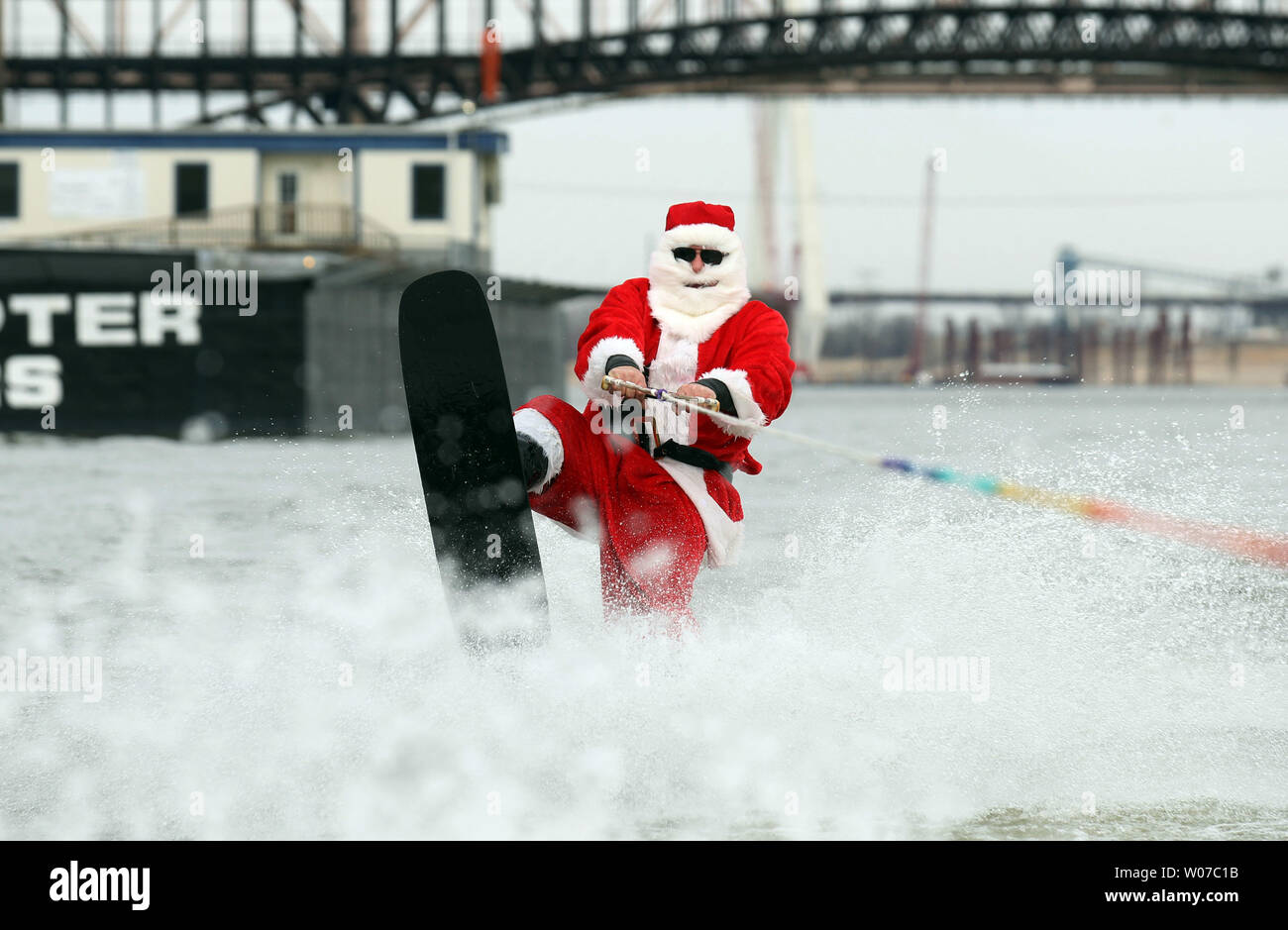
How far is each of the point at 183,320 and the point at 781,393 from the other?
1984 centimetres

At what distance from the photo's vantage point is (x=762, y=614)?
5.12 meters

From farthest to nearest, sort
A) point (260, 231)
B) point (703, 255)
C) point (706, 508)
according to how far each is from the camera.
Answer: point (260, 231), point (703, 255), point (706, 508)

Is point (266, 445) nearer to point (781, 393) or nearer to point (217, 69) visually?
point (781, 393)

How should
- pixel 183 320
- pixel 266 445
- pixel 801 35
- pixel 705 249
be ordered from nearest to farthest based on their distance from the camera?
pixel 705 249, pixel 266 445, pixel 183 320, pixel 801 35

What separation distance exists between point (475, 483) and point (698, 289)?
96 cm

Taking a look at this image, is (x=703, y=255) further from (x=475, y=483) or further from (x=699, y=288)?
(x=475, y=483)

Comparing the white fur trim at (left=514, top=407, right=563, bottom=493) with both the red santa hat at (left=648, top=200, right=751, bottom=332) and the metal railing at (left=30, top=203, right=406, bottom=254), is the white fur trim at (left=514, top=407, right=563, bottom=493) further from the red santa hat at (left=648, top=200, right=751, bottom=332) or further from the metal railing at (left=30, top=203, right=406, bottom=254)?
the metal railing at (left=30, top=203, right=406, bottom=254)

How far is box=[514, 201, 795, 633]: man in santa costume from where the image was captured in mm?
4570

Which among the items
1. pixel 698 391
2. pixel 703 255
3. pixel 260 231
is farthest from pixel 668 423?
pixel 260 231

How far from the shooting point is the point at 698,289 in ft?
15.7

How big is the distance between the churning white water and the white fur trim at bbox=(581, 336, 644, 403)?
734mm

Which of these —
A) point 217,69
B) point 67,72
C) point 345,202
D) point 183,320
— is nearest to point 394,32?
point 217,69

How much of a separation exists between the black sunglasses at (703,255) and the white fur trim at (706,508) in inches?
26.0

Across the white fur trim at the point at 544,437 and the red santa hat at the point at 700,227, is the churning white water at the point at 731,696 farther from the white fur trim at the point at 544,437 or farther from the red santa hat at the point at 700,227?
the red santa hat at the point at 700,227
